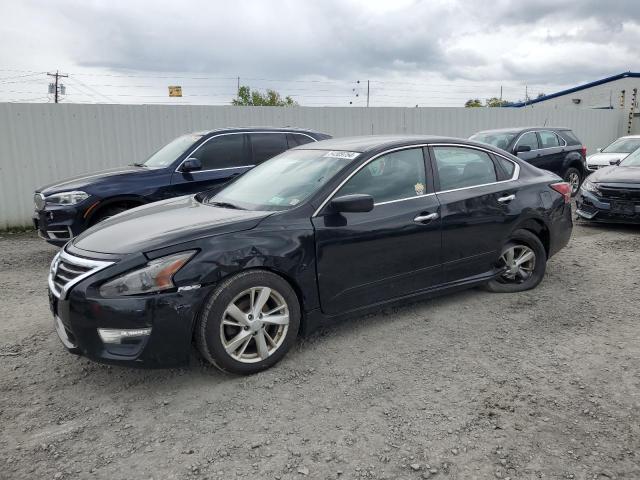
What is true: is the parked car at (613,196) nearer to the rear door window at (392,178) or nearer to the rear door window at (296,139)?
the rear door window at (296,139)

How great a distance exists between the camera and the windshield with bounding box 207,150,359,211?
13.0 feet

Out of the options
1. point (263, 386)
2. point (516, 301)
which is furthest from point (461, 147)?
point (263, 386)

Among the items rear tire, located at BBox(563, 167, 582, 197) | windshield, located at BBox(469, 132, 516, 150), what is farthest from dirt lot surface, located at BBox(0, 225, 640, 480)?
rear tire, located at BBox(563, 167, 582, 197)

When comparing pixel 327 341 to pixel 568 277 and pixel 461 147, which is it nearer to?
pixel 461 147

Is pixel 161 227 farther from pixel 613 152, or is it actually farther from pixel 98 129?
pixel 613 152

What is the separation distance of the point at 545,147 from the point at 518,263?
282 inches

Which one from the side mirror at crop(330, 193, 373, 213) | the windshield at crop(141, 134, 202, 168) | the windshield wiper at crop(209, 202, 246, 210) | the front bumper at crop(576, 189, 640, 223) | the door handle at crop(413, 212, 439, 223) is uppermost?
the windshield at crop(141, 134, 202, 168)

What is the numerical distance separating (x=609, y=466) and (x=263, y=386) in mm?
1963

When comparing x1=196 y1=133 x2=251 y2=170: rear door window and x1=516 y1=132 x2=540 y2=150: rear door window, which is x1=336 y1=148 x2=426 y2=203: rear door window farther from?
x1=516 y1=132 x2=540 y2=150: rear door window

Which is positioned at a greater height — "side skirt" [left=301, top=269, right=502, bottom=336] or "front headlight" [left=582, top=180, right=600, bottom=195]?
"front headlight" [left=582, top=180, right=600, bottom=195]

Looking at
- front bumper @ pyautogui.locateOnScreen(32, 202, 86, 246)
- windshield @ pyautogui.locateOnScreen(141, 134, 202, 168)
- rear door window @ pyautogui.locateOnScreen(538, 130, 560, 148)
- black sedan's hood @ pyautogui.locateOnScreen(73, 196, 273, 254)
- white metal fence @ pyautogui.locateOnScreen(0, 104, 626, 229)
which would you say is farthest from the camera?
rear door window @ pyautogui.locateOnScreen(538, 130, 560, 148)

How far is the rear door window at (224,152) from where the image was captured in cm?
729

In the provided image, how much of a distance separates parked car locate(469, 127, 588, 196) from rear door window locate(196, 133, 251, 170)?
5372 mm

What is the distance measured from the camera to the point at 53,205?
6438mm
